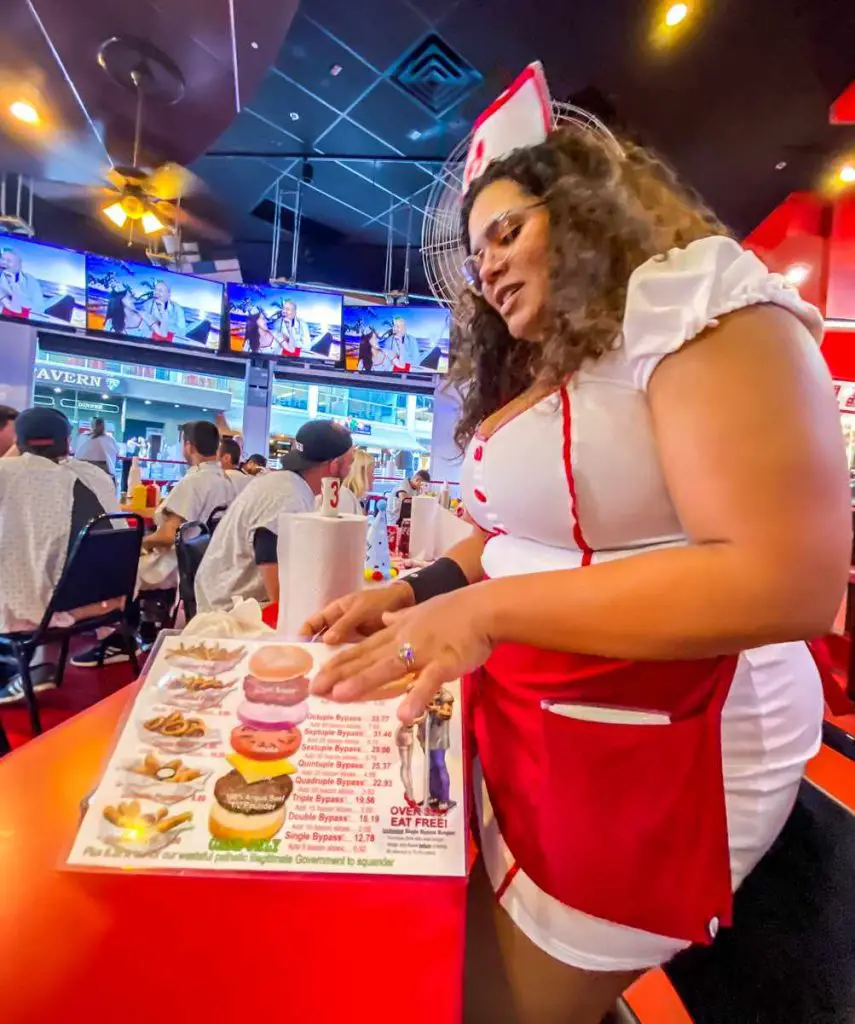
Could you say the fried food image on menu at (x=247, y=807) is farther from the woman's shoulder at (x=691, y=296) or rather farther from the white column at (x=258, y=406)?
the white column at (x=258, y=406)

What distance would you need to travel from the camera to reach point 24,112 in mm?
5219

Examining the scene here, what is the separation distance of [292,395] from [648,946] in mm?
9725

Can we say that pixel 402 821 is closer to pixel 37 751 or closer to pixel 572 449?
pixel 572 449

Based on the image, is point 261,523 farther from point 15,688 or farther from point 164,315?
point 164,315

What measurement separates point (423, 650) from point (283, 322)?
8431mm

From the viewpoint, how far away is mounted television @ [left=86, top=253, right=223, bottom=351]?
7.49 metres

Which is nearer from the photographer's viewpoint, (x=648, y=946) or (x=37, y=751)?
(x=648, y=946)

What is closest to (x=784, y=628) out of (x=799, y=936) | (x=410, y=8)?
(x=799, y=936)

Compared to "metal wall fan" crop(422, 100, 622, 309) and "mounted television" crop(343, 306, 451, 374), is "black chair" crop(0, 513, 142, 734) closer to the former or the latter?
"metal wall fan" crop(422, 100, 622, 309)

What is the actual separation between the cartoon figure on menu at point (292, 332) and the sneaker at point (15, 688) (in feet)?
19.6

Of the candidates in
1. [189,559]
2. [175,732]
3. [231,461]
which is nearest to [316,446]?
[189,559]

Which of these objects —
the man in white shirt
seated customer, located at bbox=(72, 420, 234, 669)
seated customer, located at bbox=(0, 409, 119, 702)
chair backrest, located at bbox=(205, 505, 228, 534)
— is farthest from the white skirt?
the man in white shirt

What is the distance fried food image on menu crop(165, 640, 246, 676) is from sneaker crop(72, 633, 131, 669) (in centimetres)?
330

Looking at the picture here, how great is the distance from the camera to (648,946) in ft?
1.94
